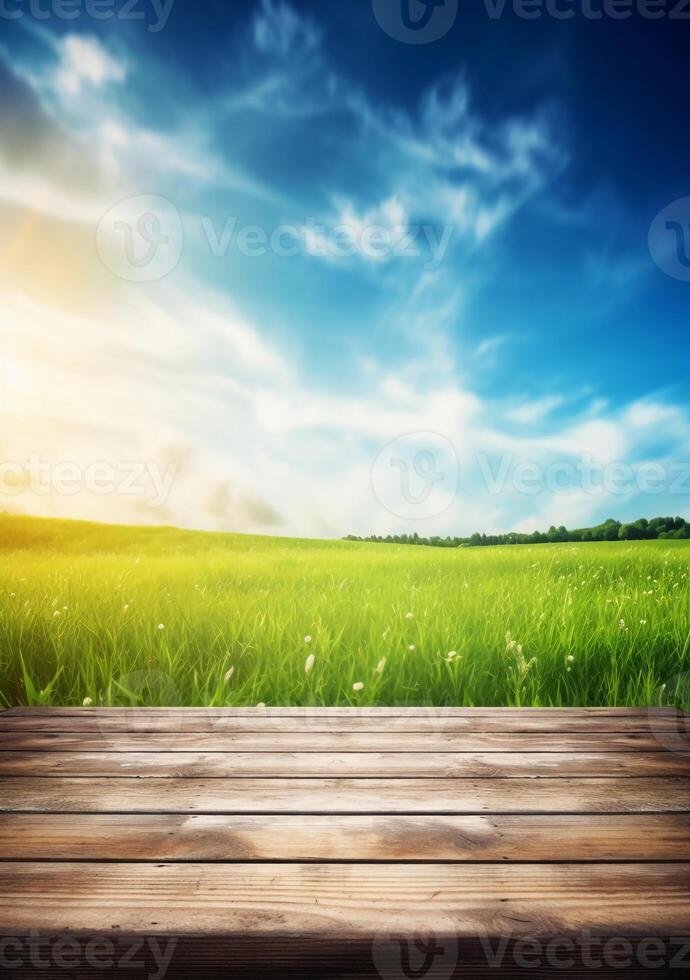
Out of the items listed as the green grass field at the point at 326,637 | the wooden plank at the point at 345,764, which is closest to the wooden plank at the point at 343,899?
the wooden plank at the point at 345,764

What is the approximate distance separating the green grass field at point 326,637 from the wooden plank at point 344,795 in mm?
979

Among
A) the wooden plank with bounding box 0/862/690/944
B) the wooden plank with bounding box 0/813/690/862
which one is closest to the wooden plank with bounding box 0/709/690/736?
the wooden plank with bounding box 0/813/690/862

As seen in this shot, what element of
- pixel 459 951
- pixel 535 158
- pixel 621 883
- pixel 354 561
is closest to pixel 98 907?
pixel 459 951

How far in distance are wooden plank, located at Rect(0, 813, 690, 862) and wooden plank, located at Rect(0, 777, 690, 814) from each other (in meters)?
0.05

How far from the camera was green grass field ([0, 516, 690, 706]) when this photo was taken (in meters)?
3.31

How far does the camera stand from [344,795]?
167 cm

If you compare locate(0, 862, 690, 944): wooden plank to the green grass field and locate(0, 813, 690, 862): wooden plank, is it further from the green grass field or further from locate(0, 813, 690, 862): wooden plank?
the green grass field

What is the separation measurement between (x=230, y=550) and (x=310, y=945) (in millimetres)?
6326

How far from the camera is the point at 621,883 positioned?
1.25 meters

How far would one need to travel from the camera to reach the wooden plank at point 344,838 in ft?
4.40

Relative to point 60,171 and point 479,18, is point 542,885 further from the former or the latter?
point 479,18

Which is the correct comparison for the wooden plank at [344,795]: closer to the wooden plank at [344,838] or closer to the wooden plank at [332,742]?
the wooden plank at [344,838]

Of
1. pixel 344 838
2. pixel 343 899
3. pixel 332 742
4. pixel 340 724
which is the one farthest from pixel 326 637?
pixel 343 899

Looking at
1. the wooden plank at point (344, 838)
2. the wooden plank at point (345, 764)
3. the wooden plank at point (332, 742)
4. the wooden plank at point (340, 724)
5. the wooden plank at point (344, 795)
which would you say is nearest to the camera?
the wooden plank at point (344, 838)
